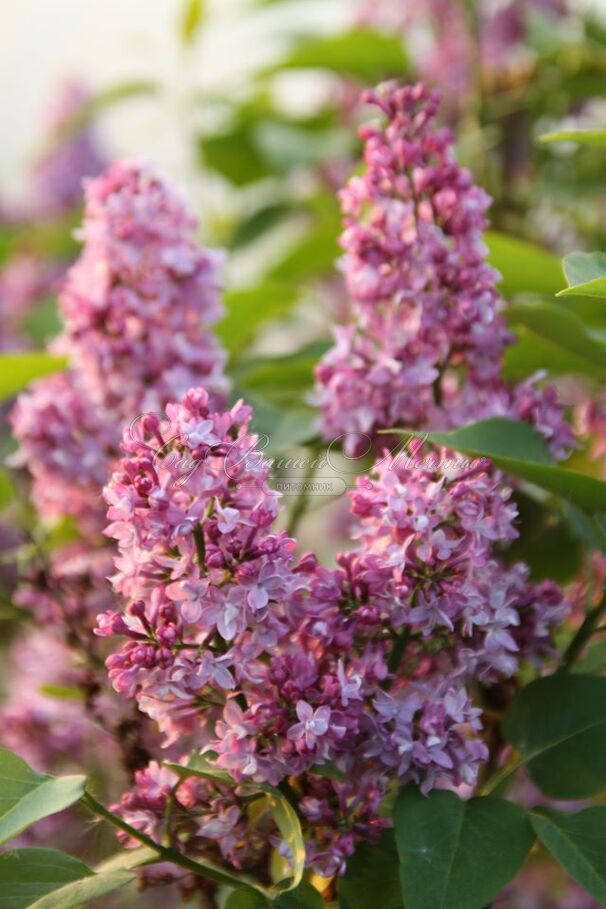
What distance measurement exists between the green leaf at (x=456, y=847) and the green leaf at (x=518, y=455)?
0.39 feet

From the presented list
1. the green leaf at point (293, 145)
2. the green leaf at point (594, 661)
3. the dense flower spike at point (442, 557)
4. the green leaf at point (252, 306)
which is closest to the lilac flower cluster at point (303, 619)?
the dense flower spike at point (442, 557)

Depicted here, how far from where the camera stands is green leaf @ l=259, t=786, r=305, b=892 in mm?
424

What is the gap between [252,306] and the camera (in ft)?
2.72

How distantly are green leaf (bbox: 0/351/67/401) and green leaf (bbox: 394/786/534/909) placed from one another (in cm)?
37

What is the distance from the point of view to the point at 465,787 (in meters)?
0.51

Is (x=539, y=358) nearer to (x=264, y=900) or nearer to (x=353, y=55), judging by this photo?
(x=264, y=900)

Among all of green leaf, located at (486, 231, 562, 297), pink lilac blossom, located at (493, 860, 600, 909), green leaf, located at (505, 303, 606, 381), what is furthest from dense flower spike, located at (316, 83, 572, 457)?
pink lilac blossom, located at (493, 860, 600, 909)

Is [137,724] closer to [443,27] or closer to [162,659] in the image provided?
[162,659]

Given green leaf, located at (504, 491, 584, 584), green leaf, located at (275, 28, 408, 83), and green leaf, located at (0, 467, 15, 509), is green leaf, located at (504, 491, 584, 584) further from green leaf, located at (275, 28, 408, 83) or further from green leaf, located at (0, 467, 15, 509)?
green leaf, located at (275, 28, 408, 83)

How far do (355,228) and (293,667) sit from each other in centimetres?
21

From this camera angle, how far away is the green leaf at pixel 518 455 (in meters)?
0.46

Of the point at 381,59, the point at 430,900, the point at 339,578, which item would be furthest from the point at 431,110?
the point at 381,59

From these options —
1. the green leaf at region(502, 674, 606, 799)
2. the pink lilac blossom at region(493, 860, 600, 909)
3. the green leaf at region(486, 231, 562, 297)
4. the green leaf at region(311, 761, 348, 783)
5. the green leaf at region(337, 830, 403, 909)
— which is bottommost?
the pink lilac blossom at region(493, 860, 600, 909)

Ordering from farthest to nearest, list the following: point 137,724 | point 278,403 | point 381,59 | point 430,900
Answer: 1. point 381,59
2. point 278,403
3. point 137,724
4. point 430,900
